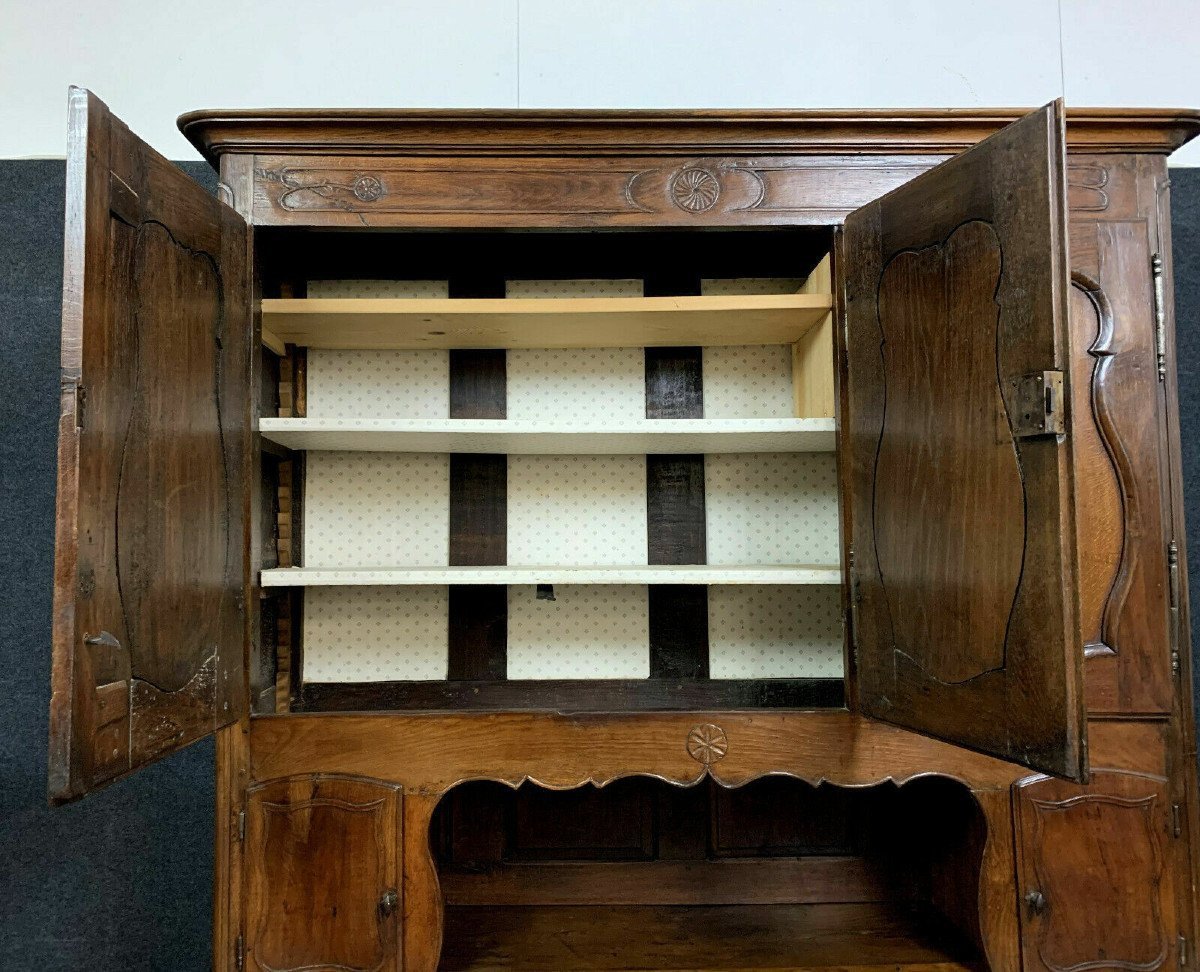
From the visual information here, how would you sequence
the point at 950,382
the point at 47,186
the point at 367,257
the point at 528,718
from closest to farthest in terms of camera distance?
1. the point at 950,382
2. the point at 528,718
3. the point at 367,257
4. the point at 47,186

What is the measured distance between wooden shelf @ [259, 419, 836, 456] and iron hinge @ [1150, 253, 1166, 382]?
67 centimetres

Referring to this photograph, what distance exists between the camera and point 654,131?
1732 millimetres

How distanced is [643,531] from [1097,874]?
1261 millimetres

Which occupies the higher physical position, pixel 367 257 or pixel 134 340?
pixel 367 257

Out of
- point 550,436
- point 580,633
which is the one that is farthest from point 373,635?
point 550,436

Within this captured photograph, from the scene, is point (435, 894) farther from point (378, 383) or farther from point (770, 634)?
point (378, 383)

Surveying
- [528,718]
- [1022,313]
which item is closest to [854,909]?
[528,718]

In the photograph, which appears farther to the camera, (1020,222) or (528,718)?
(528,718)

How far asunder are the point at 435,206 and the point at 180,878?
6.31 feet

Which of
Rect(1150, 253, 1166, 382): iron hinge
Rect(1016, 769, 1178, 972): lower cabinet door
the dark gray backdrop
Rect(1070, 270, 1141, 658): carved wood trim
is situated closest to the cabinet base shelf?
the dark gray backdrop

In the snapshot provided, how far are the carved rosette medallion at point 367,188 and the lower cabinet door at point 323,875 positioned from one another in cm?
119

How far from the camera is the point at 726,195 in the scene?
175 centimetres

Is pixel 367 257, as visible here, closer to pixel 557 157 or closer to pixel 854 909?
pixel 557 157

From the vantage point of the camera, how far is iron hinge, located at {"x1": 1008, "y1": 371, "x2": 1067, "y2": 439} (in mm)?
1258
